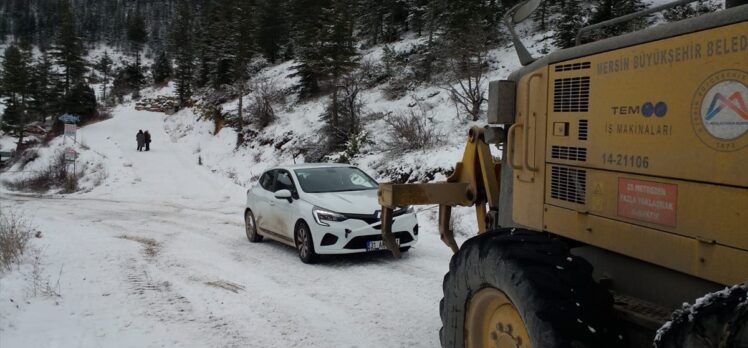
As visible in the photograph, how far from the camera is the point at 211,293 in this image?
7062mm

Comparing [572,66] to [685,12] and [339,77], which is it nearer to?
[685,12]

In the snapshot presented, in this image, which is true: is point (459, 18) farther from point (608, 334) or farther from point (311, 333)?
point (608, 334)

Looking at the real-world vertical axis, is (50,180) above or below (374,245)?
below

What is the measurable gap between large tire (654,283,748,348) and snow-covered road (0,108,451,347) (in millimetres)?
3309

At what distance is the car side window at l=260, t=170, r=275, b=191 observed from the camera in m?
10.8

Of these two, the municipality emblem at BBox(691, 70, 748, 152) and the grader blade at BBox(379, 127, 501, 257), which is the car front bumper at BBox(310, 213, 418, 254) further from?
the municipality emblem at BBox(691, 70, 748, 152)

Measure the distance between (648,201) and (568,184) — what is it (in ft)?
2.08

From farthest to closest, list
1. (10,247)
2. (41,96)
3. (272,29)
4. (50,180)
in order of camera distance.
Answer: (41,96) → (272,29) → (50,180) → (10,247)

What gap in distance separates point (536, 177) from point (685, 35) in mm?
1350

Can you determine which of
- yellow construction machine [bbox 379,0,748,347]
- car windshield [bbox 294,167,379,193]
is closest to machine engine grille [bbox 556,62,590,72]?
yellow construction machine [bbox 379,0,748,347]

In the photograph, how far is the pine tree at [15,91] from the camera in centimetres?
5850

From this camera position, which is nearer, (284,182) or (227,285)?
(227,285)

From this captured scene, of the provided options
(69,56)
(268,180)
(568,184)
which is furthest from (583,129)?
(69,56)

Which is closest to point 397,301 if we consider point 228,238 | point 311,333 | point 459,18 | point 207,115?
point 311,333
